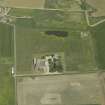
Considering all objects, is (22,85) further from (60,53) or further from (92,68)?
(92,68)

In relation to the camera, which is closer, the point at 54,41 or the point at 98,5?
the point at 54,41

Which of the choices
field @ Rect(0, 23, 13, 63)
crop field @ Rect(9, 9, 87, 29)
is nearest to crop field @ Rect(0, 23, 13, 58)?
field @ Rect(0, 23, 13, 63)

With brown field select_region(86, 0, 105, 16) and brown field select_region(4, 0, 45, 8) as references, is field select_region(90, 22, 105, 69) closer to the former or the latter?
brown field select_region(86, 0, 105, 16)

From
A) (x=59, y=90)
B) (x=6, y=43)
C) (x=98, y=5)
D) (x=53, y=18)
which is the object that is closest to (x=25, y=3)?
(x=53, y=18)

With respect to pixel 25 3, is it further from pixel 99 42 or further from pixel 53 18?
pixel 99 42

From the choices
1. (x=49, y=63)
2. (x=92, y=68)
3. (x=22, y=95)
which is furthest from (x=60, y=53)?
(x=22, y=95)
